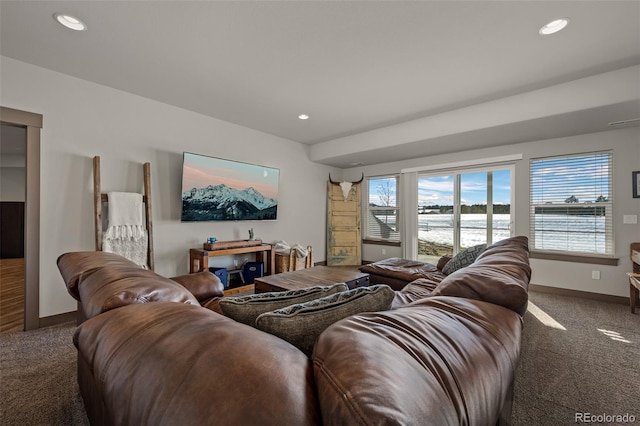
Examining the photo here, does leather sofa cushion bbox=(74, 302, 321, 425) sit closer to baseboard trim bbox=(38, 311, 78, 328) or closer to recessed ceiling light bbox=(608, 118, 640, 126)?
baseboard trim bbox=(38, 311, 78, 328)

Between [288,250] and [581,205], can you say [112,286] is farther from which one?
[581,205]

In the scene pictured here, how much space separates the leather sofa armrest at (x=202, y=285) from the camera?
1971mm

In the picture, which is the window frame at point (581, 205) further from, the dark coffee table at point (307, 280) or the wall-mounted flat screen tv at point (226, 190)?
the wall-mounted flat screen tv at point (226, 190)

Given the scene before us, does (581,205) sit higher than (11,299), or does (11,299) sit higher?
(581,205)

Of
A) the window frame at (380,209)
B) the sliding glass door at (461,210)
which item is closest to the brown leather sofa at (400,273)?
the sliding glass door at (461,210)

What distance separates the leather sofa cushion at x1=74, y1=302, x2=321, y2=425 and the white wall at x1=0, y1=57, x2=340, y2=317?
2913 millimetres

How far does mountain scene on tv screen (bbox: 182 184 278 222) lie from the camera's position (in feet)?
12.0

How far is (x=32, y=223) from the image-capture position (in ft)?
8.66

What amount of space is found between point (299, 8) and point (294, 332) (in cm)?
207

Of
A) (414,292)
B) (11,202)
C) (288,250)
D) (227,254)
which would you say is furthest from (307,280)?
(11,202)

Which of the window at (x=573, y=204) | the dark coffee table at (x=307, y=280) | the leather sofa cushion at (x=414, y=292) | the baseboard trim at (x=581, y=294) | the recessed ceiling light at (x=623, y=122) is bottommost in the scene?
the baseboard trim at (x=581, y=294)

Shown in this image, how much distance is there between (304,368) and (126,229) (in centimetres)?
326

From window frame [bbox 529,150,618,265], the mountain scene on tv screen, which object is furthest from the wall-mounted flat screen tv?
window frame [bbox 529,150,618,265]

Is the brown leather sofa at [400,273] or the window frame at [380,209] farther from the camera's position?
the window frame at [380,209]
